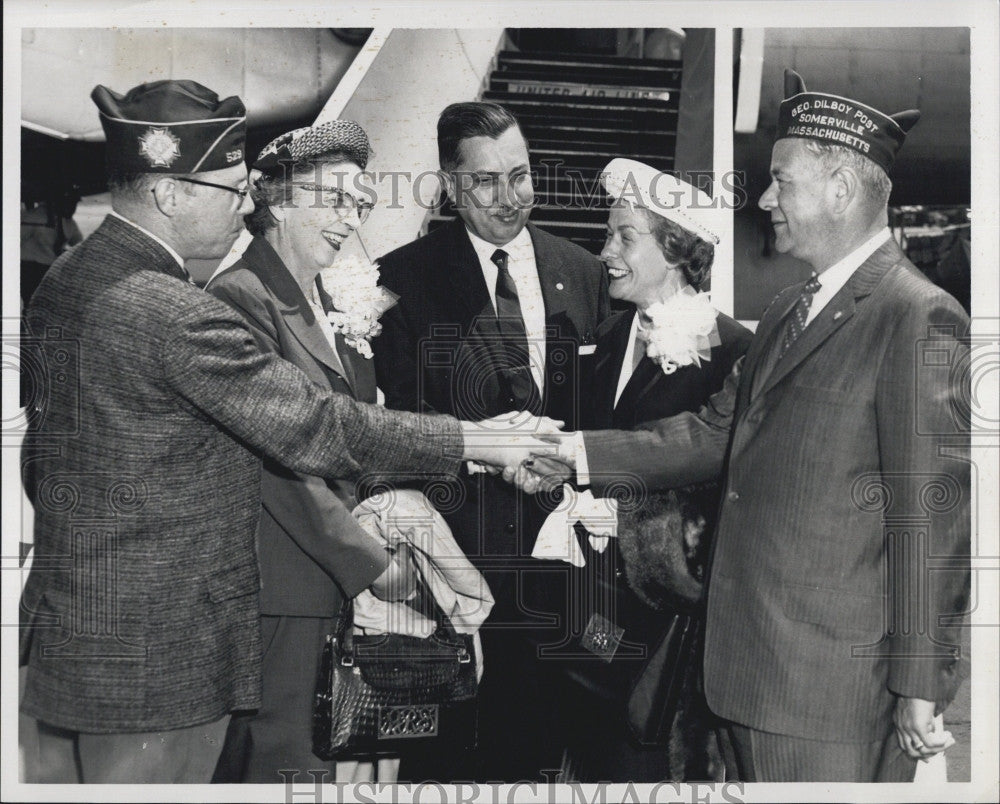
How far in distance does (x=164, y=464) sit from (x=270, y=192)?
101cm

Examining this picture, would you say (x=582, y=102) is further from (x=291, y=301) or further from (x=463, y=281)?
(x=291, y=301)

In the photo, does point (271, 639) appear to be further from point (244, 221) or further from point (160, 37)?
point (160, 37)

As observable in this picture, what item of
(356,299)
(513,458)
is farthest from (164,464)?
(513,458)

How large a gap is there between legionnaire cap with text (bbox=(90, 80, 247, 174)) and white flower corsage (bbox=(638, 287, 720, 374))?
149 cm

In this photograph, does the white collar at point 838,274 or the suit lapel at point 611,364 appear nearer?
the white collar at point 838,274

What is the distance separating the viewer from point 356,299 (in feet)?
13.6

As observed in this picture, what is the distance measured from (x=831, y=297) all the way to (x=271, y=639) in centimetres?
211

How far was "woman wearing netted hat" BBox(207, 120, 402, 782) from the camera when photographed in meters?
3.93

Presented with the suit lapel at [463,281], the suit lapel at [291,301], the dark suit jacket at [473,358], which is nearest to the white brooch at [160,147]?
the suit lapel at [291,301]

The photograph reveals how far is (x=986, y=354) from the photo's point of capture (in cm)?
412

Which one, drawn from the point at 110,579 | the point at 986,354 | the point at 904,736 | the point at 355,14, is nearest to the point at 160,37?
the point at 355,14

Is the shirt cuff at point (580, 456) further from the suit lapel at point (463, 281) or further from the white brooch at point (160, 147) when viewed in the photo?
the white brooch at point (160, 147)

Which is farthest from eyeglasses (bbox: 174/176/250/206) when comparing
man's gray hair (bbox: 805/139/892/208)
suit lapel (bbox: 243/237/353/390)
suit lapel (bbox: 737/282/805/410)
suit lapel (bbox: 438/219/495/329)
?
man's gray hair (bbox: 805/139/892/208)

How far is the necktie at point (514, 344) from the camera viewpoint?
13.6 ft
